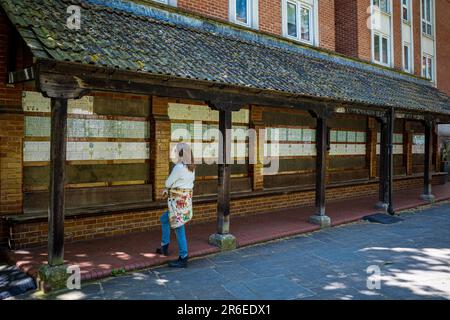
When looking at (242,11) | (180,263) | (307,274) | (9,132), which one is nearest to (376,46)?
(242,11)

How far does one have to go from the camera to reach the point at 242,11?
1101cm

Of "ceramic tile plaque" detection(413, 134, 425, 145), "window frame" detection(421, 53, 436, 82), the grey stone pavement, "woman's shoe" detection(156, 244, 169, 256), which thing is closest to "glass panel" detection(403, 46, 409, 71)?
"window frame" detection(421, 53, 436, 82)

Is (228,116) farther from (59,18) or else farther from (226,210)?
(59,18)

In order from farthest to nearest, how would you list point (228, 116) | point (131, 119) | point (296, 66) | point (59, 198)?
point (296, 66) → point (131, 119) → point (228, 116) → point (59, 198)

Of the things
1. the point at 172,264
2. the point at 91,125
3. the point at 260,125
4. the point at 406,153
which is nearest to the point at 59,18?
the point at 91,125

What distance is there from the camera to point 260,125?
10.7 m

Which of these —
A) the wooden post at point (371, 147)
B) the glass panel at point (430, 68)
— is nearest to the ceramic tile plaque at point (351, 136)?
the wooden post at point (371, 147)

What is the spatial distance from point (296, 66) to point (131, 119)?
4852 mm

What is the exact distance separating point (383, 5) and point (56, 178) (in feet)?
52.9

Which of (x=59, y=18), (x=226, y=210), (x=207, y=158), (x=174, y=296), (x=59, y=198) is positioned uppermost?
(x=59, y=18)

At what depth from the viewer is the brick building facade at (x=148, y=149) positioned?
263 inches

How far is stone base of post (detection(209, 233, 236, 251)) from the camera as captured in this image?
7.19 m

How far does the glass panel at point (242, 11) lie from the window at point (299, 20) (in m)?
1.62

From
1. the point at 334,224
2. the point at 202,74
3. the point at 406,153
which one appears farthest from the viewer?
the point at 406,153
